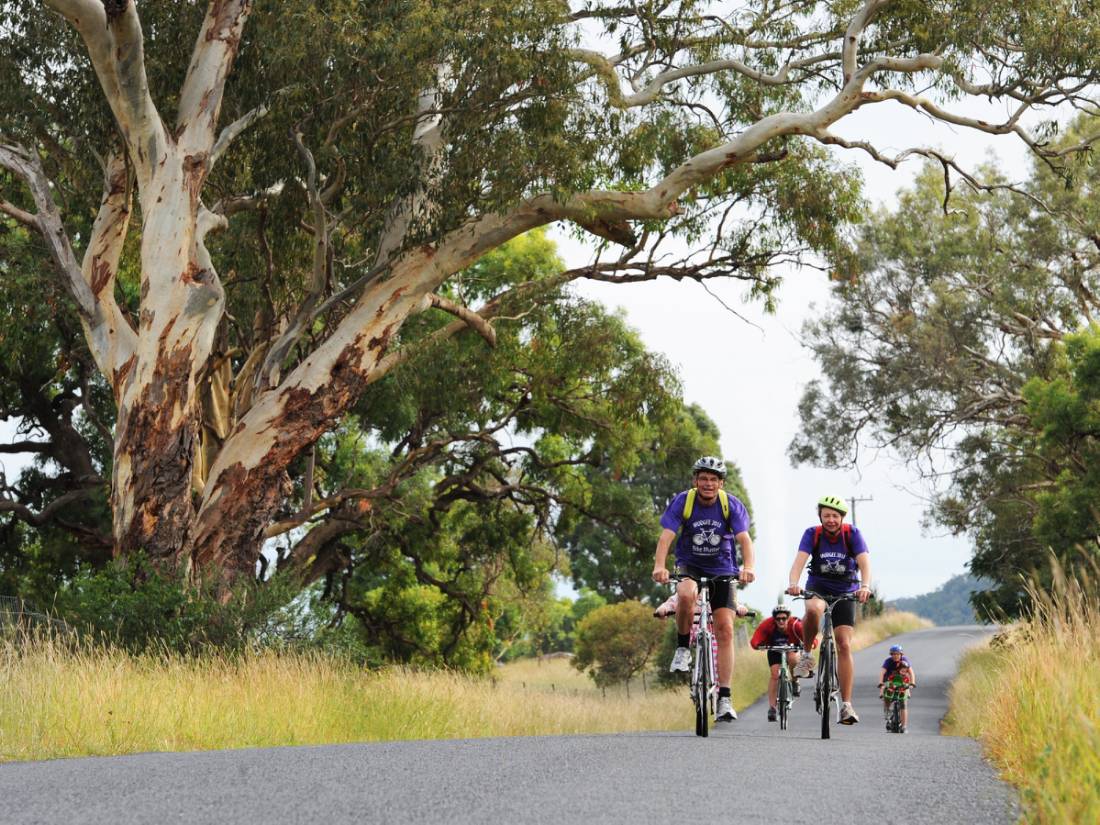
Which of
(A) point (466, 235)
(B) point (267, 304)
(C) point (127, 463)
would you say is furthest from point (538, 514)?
(C) point (127, 463)

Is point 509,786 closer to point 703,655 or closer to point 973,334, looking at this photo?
Result: point 703,655

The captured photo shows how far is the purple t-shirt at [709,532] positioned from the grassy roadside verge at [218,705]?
142 inches

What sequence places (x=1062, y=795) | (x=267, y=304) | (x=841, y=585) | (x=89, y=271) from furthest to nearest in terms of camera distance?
(x=267, y=304)
(x=89, y=271)
(x=841, y=585)
(x=1062, y=795)

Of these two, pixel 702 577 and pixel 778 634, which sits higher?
pixel 702 577

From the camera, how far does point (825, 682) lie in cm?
1068

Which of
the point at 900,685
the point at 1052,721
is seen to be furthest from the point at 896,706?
the point at 1052,721

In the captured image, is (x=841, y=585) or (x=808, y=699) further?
(x=808, y=699)

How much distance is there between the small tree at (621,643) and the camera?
39.1 m

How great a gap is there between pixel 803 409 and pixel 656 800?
33.1 meters

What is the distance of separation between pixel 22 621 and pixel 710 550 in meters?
10.2

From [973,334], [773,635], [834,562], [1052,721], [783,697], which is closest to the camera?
[1052,721]

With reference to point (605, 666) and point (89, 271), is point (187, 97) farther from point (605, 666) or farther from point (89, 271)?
point (605, 666)

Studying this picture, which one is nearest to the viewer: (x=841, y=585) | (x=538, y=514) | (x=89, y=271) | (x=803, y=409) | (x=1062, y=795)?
(x=1062, y=795)

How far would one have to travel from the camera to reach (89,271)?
18516 mm
